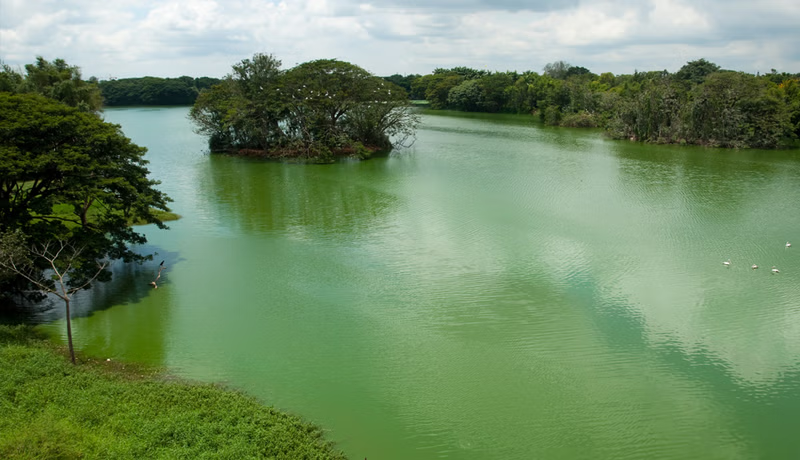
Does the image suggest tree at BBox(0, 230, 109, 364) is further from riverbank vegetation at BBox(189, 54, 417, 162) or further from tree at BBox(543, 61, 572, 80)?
tree at BBox(543, 61, 572, 80)

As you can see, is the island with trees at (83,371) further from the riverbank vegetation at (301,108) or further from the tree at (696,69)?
the tree at (696,69)

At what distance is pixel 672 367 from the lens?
989 centimetres

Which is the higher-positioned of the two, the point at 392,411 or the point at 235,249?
the point at 235,249

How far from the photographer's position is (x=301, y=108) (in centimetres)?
3048

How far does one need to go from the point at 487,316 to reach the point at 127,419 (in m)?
6.87

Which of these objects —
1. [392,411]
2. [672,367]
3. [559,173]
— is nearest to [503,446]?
[392,411]

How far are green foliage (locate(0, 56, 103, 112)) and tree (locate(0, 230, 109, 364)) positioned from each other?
14142 mm

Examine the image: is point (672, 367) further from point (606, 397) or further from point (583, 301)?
point (583, 301)

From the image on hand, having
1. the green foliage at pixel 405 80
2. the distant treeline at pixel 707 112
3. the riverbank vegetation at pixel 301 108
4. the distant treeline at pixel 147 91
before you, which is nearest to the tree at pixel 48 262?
the riverbank vegetation at pixel 301 108

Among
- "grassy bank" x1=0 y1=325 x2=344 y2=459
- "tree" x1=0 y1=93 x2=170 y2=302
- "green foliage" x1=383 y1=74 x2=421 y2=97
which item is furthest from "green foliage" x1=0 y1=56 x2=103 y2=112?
"green foliage" x1=383 y1=74 x2=421 y2=97

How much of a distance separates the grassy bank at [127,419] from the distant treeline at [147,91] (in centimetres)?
7937

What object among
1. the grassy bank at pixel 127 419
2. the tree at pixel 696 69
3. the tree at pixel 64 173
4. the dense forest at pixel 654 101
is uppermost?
the tree at pixel 696 69

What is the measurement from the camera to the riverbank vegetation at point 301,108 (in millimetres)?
30172

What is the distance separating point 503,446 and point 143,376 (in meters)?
5.86
